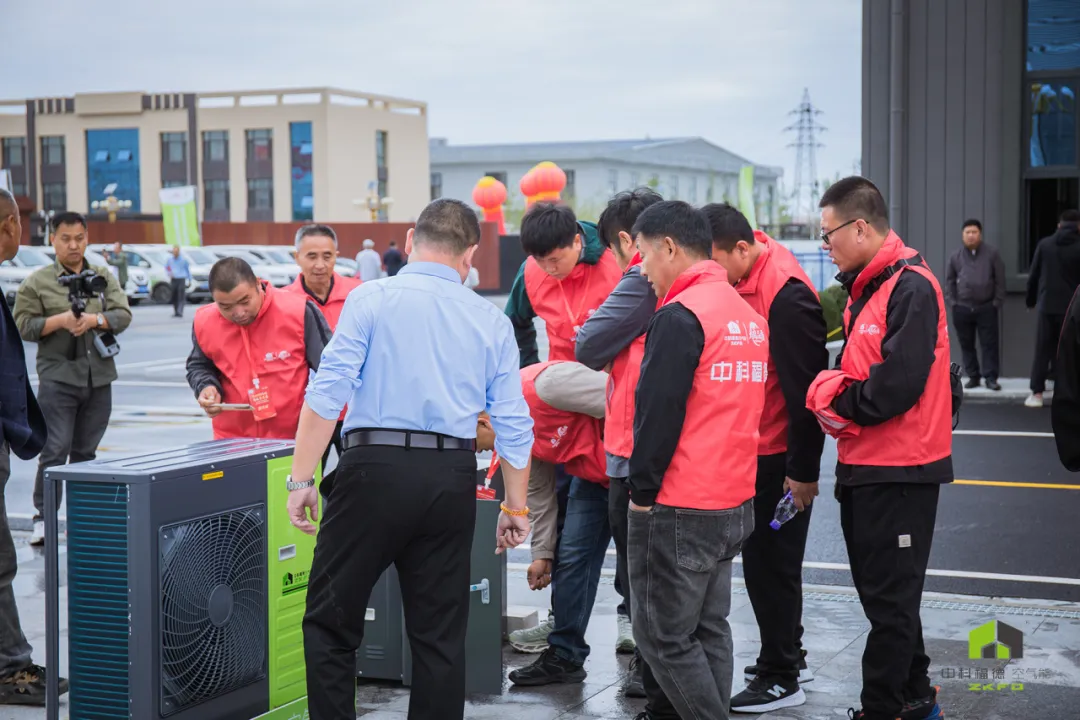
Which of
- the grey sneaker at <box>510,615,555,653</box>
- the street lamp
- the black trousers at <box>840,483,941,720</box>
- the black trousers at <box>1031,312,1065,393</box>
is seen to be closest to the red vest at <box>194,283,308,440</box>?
the grey sneaker at <box>510,615,555,653</box>

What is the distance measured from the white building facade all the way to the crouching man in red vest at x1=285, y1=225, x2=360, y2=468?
250 ft

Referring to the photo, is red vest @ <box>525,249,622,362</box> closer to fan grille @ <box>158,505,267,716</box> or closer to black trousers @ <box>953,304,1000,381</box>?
fan grille @ <box>158,505,267,716</box>

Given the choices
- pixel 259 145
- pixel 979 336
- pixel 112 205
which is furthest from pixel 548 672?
pixel 259 145

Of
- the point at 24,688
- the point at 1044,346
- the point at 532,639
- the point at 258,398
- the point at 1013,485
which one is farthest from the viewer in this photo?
the point at 1044,346

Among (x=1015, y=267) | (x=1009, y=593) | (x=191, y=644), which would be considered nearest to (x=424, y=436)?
(x=191, y=644)

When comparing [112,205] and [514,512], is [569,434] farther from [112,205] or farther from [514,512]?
[112,205]

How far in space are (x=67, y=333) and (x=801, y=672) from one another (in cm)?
501

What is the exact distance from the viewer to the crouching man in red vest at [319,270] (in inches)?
259

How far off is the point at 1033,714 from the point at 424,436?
2719 millimetres

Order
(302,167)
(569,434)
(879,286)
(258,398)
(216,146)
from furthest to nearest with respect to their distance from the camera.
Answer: (216,146), (302,167), (258,398), (569,434), (879,286)

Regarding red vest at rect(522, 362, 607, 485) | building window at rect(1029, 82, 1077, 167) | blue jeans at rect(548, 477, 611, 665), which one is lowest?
blue jeans at rect(548, 477, 611, 665)

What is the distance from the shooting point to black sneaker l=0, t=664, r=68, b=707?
5004 mm

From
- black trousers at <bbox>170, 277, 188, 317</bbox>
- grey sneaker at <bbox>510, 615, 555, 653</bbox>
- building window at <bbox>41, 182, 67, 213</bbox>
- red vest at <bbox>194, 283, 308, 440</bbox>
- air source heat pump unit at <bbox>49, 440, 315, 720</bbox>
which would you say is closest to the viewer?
air source heat pump unit at <bbox>49, 440, 315, 720</bbox>

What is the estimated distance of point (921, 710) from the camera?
4453 mm
